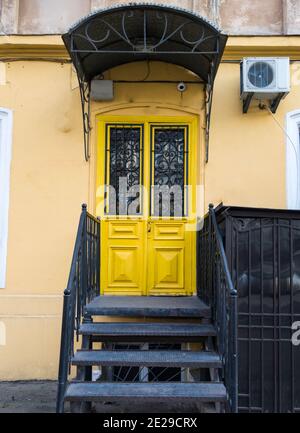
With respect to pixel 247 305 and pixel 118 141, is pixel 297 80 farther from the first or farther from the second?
pixel 247 305

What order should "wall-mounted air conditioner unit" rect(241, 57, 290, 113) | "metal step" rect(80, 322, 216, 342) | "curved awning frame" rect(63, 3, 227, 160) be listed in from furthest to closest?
"wall-mounted air conditioner unit" rect(241, 57, 290, 113) < "curved awning frame" rect(63, 3, 227, 160) < "metal step" rect(80, 322, 216, 342)

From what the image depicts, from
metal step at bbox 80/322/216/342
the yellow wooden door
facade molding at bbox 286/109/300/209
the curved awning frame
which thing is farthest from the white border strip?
facade molding at bbox 286/109/300/209

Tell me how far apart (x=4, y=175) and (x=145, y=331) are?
2878 mm

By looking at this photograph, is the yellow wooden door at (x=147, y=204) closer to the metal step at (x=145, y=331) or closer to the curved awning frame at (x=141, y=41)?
the curved awning frame at (x=141, y=41)

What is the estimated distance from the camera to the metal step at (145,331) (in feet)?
16.7

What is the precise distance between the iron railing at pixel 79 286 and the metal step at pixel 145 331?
22cm

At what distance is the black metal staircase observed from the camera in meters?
4.36

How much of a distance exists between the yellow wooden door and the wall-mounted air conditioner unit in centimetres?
92

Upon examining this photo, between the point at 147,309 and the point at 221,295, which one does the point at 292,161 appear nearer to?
the point at 221,295

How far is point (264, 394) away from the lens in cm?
512

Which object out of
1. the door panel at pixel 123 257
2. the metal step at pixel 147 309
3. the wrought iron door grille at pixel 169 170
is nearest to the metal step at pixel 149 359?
the metal step at pixel 147 309

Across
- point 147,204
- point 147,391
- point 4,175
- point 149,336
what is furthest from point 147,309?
point 4,175

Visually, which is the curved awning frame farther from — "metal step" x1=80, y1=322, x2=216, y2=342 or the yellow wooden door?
"metal step" x1=80, y1=322, x2=216, y2=342
